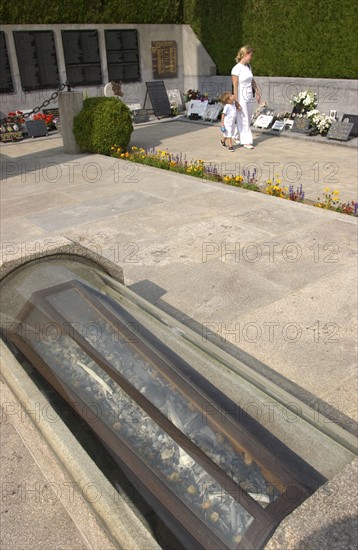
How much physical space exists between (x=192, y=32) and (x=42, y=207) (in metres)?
14.6

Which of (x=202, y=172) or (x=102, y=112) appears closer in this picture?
(x=202, y=172)

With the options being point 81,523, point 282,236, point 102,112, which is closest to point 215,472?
point 81,523

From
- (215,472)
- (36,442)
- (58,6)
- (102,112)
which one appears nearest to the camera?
(215,472)

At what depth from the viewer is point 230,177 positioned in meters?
9.18

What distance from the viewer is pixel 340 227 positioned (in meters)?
6.31

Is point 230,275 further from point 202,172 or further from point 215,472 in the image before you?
point 202,172

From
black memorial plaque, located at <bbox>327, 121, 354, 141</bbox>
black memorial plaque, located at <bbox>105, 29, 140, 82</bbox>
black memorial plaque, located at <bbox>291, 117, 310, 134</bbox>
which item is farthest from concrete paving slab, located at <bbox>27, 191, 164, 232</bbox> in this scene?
black memorial plaque, located at <bbox>105, 29, 140, 82</bbox>

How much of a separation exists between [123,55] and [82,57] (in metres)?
1.73

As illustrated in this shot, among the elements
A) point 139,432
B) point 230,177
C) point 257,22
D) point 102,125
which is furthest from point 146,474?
point 257,22

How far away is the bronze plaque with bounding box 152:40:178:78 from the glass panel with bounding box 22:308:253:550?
17.7 metres

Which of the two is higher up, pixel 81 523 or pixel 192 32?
pixel 192 32

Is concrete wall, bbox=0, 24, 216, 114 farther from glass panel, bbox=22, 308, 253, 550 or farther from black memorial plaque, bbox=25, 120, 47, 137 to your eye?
glass panel, bbox=22, 308, 253, 550

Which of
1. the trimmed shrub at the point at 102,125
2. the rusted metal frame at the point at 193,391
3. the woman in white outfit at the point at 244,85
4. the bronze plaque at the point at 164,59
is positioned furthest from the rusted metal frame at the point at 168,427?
the bronze plaque at the point at 164,59

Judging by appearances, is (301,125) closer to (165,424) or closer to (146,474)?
(165,424)
